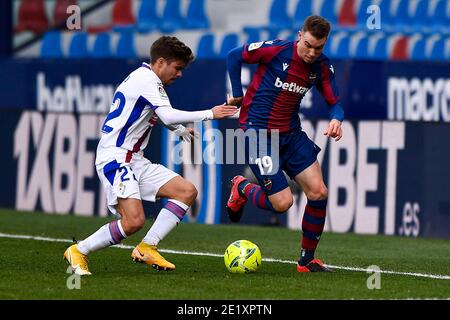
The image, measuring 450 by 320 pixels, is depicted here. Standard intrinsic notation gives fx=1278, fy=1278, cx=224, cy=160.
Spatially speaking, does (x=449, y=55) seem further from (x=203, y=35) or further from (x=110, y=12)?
(x=110, y=12)

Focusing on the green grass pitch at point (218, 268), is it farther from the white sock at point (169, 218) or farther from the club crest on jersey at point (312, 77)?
the club crest on jersey at point (312, 77)

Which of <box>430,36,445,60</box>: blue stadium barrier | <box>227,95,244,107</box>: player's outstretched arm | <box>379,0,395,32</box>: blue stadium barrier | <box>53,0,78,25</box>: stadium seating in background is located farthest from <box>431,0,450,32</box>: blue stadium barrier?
<box>227,95,244,107</box>: player's outstretched arm

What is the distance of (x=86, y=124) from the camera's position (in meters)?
15.0

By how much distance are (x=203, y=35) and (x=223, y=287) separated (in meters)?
9.26

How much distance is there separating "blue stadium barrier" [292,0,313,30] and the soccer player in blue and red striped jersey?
767 cm

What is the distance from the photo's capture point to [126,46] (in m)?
17.8

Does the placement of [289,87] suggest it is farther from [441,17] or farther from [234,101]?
[441,17]

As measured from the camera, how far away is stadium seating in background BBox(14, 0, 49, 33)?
19922 mm

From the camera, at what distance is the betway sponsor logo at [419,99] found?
511 inches

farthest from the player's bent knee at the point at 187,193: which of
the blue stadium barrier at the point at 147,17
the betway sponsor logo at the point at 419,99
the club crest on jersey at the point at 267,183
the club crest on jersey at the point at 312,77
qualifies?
the blue stadium barrier at the point at 147,17

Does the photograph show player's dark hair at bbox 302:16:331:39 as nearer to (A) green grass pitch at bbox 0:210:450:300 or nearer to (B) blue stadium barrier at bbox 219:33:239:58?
(A) green grass pitch at bbox 0:210:450:300

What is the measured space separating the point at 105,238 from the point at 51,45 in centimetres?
1017

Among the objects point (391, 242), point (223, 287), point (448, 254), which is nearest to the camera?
point (223, 287)
